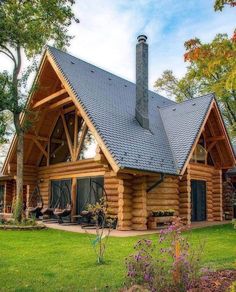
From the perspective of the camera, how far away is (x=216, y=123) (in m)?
16.0

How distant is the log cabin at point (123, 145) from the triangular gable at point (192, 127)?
0.16ft

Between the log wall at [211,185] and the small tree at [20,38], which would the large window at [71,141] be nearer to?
the small tree at [20,38]

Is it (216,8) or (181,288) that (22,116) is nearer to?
(216,8)

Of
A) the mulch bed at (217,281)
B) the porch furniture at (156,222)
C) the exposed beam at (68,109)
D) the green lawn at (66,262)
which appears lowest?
the green lawn at (66,262)

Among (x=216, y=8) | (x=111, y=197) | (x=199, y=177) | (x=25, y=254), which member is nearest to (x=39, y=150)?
(x=111, y=197)

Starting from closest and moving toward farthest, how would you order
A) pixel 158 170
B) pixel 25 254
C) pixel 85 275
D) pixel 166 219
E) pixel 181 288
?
pixel 181 288 → pixel 85 275 → pixel 25 254 → pixel 158 170 → pixel 166 219

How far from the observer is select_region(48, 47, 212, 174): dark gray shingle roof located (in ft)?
39.5

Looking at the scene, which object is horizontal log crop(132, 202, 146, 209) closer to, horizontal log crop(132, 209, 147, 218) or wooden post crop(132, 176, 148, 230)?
wooden post crop(132, 176, 148, 230)

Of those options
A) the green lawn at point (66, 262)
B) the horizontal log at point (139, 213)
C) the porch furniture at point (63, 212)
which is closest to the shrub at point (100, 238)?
the green lawn at point (66, 262)

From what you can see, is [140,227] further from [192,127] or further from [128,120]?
[192,127]

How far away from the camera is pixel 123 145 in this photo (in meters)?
12.0

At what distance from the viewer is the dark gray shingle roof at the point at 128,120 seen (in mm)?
12031

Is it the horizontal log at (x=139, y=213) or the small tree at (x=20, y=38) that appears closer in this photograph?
the horizontal log at (x=139, y=213)

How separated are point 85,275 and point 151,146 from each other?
8348mm
